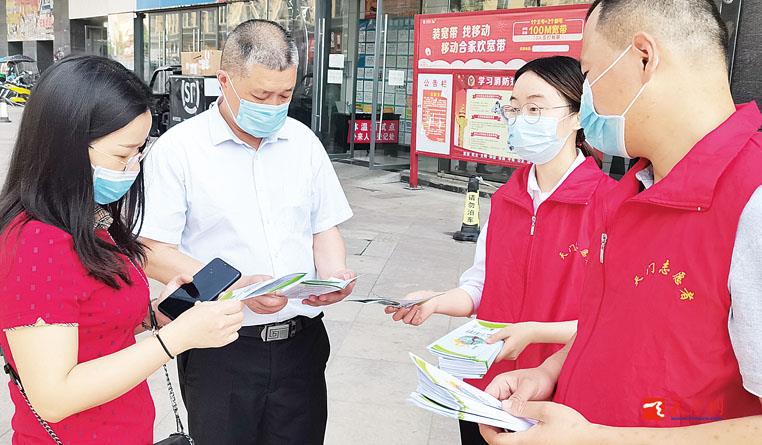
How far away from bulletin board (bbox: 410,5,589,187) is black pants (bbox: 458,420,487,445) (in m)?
5.79

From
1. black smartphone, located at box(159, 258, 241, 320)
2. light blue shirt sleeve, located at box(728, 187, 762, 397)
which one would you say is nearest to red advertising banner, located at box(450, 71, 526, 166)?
black smartphone, located at box(159, 258, 241, 320)

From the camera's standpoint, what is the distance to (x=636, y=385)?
1.19m

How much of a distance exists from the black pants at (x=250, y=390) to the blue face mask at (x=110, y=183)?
69 centimetres

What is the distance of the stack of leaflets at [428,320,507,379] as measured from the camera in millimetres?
1708

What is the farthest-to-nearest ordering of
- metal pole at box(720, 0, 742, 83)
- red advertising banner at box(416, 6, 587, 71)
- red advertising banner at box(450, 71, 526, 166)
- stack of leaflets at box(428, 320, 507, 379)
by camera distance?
red advertising banner at box(450, 71, 526, 166), red advertising banner at box(416, 6, 587, 71), metal pole at box(720, 0, 742, 83), stack of leaflets at box(428, 320, 507, 379)

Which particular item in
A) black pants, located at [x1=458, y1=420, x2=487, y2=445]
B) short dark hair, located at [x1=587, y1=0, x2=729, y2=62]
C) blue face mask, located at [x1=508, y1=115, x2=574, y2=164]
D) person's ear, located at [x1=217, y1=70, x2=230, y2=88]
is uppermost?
short dark hair, located at [x1=587, y1=0, x2=729, y2=62]

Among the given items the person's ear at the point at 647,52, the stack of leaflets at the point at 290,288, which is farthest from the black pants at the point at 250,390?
the person's ear at the point at 647,52

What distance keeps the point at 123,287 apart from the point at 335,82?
10.9m

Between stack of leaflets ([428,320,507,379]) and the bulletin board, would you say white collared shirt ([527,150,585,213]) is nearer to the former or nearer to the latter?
stack of leaflets ([428,320,507,379])

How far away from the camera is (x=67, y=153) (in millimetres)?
1480

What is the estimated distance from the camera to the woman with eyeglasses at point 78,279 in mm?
1371

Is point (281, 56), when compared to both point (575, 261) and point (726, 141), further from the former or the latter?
point (726, 141)

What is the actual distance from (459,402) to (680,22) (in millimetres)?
793

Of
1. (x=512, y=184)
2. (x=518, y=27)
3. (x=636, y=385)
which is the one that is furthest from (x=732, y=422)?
(x=518, y=27)
